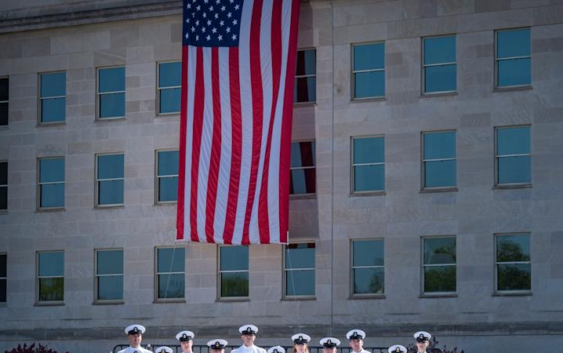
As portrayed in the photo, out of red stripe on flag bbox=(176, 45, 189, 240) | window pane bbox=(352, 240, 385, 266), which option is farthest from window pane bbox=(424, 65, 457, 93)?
red stripe on flag bbox=(176, 45, 189, 240)

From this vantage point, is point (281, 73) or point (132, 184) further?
point (132, 184)

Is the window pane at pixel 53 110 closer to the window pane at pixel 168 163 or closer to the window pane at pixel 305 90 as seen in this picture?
the window pane at pixel 168 163

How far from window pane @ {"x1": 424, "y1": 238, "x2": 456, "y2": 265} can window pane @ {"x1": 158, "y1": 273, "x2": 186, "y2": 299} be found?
30.2 feet

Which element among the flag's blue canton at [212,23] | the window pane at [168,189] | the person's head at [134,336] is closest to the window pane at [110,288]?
the window pane at [168,189]

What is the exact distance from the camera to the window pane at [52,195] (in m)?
59.9

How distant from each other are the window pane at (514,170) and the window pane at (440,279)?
3392 millimetres

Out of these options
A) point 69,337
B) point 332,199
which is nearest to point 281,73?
point 332,199

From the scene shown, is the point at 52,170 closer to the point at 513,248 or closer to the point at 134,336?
the point at 513,248

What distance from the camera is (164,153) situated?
190 ft

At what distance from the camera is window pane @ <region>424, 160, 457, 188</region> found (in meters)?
53.1

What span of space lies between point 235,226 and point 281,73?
5406 millimetres

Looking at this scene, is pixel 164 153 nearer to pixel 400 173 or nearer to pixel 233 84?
pixel 233 84

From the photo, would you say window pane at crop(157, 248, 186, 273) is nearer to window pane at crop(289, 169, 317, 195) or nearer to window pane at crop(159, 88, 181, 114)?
window pane at crop(289, 169, 317, 195)

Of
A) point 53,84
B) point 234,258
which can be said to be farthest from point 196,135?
point 53,84
